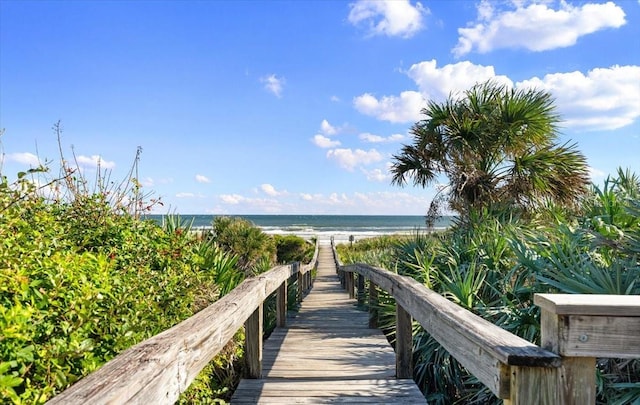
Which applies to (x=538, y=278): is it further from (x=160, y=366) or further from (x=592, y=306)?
(x=160, y=366)

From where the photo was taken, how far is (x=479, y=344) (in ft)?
5.79

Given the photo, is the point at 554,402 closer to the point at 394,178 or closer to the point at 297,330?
the point at 297,330

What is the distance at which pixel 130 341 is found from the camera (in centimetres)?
252

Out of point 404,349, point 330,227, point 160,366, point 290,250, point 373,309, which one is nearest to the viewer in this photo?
point 160,366

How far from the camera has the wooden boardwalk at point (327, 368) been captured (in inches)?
128

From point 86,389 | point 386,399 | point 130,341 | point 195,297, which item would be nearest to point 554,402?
point 86,389

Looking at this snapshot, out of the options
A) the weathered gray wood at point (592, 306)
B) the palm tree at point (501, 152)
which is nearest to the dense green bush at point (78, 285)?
the weathered gray wood at point (592, 306)

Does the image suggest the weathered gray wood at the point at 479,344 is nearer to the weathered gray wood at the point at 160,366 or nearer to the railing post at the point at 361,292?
the weathered gray wood at the point at 160,366

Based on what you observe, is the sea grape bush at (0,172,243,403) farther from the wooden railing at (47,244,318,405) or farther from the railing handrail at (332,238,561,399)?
the railing handrail at (332,238,561,399)

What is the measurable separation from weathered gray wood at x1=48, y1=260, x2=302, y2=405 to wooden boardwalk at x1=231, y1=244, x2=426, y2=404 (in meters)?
0.94

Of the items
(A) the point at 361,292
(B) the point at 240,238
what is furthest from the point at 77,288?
(B) the point at 240,238

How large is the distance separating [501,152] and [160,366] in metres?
9.18

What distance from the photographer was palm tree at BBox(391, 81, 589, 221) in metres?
8.77

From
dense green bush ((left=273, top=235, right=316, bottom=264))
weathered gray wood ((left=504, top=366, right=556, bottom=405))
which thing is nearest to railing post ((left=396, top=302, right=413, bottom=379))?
weathered gray wood ((left=504, top=366, right=556, bottom=405))
